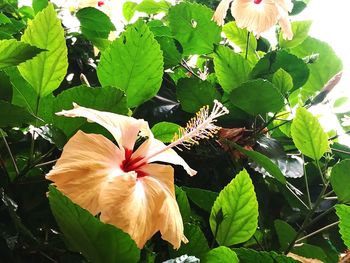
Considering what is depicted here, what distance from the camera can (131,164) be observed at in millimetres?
507

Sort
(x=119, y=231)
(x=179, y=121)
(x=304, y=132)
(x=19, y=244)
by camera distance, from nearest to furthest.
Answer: (x=119, y=231)
(x=19, y=244)
(x=304, y=132)
(x=179, y=121)

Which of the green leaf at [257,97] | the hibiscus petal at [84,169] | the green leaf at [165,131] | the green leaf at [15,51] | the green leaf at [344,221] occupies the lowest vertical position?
the green leaf at [344,221]

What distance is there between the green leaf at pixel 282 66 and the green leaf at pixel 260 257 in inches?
16.0

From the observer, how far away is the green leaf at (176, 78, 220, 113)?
74 centimetres

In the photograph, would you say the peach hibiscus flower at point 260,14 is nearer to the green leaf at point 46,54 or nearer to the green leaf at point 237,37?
the green leaf at point 237,37

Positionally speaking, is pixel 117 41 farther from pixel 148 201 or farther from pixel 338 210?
pixel 338 210

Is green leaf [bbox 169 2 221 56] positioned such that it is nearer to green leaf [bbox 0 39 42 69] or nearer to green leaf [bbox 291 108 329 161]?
green leaf [bbox 291 108 329 161]

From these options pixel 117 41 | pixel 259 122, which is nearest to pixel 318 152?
pixel 259 122

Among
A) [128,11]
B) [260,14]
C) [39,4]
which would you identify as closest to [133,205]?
[260,14]

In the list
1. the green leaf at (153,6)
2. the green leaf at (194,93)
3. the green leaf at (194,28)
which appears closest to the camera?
the green leaf at (194,93)

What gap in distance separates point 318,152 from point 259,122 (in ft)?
0.51

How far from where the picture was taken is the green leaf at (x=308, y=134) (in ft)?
2.23

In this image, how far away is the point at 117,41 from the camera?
1.93 feet

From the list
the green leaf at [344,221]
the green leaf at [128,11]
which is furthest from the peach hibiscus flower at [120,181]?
the green leaf at [128,11]
